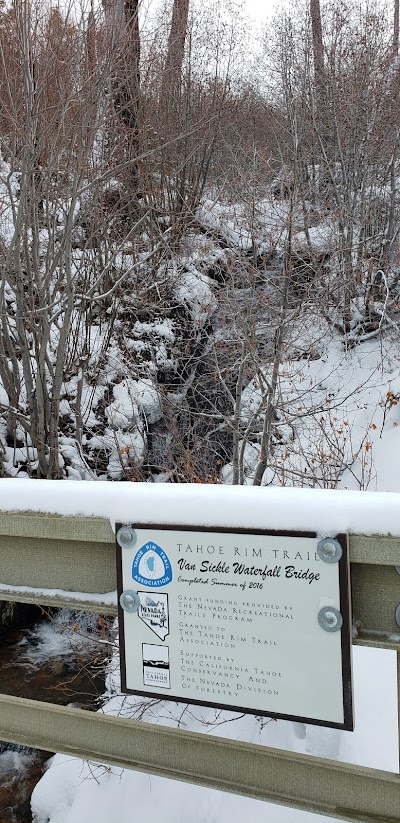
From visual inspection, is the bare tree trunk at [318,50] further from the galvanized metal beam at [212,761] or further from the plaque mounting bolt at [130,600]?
the galvanized metal beam at [212,761]

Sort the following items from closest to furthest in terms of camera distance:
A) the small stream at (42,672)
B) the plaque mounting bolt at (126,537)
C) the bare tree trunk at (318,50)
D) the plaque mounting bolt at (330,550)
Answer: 1. the plaque mounting bolt at (330,550)
2. the plaque mounting bolt at (126,537)
3. the small stream at (42,672)
4. the bare tree trunk at (318,50)

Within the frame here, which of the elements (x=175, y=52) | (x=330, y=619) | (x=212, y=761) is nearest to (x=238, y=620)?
(x=330, y=619)

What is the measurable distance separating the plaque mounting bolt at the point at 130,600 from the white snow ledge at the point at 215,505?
147mm

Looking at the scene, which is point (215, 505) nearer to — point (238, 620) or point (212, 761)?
point (238, 620)

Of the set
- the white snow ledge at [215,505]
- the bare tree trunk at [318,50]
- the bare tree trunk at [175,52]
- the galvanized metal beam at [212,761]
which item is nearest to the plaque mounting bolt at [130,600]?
the white snow ledge at [215,505]

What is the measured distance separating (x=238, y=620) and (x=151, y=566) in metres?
0.20

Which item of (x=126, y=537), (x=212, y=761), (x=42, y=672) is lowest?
(x=42, y=672)

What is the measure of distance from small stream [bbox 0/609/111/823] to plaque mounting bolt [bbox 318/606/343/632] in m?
3.21

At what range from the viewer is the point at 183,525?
1.18 m

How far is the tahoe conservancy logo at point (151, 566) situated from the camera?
3.98 ft

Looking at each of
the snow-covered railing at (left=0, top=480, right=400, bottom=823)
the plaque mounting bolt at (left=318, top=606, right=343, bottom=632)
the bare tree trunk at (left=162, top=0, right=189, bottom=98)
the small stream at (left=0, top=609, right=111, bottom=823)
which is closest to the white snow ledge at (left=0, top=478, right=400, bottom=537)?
the snow-covered railing at (left=0, top=480, right=400, bottom=823)

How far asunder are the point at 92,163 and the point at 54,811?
5907mm

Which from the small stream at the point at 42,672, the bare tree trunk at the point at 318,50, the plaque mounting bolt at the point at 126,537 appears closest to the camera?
the plaque mounting bolt at the point at 126,537

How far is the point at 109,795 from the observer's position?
2.96 m
